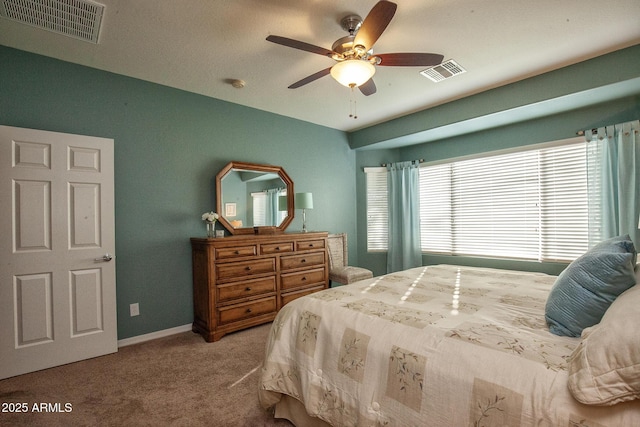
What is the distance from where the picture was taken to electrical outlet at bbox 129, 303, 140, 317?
3.02 m

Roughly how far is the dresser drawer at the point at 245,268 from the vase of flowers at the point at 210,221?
0.52 metres

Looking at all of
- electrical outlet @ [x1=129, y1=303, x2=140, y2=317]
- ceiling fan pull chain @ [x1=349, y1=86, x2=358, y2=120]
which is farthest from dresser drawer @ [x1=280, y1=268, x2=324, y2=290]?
ceiling fan pull chain @ [x1=349, y1=86, x2=358, y2=120]

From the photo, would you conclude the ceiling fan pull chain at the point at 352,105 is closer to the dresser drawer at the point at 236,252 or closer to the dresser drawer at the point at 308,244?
the dresser drawer at the point at 308,244

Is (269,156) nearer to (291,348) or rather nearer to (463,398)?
(291,348)

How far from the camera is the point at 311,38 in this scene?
240 cm

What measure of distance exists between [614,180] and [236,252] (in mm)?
3985

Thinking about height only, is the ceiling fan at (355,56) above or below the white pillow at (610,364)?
above

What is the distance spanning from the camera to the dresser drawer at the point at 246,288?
3.14 m

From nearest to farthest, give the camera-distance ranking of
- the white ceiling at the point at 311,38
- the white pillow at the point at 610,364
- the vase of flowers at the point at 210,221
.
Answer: the white pillow at the point at 610,364 → the white ceiling at the point at 311,38 → the vase of flowers at the point at 210,221

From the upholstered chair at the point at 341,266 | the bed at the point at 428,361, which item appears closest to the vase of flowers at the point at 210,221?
the upholstered chair at the point at 341,266

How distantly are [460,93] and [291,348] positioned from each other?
334cm

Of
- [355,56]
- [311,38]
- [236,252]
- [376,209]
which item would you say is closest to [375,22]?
[355,56]

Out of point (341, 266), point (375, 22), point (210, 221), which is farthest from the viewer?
point (341, 266)

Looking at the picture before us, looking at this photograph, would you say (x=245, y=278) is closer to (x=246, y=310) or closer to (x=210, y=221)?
(x=246, y=310)
